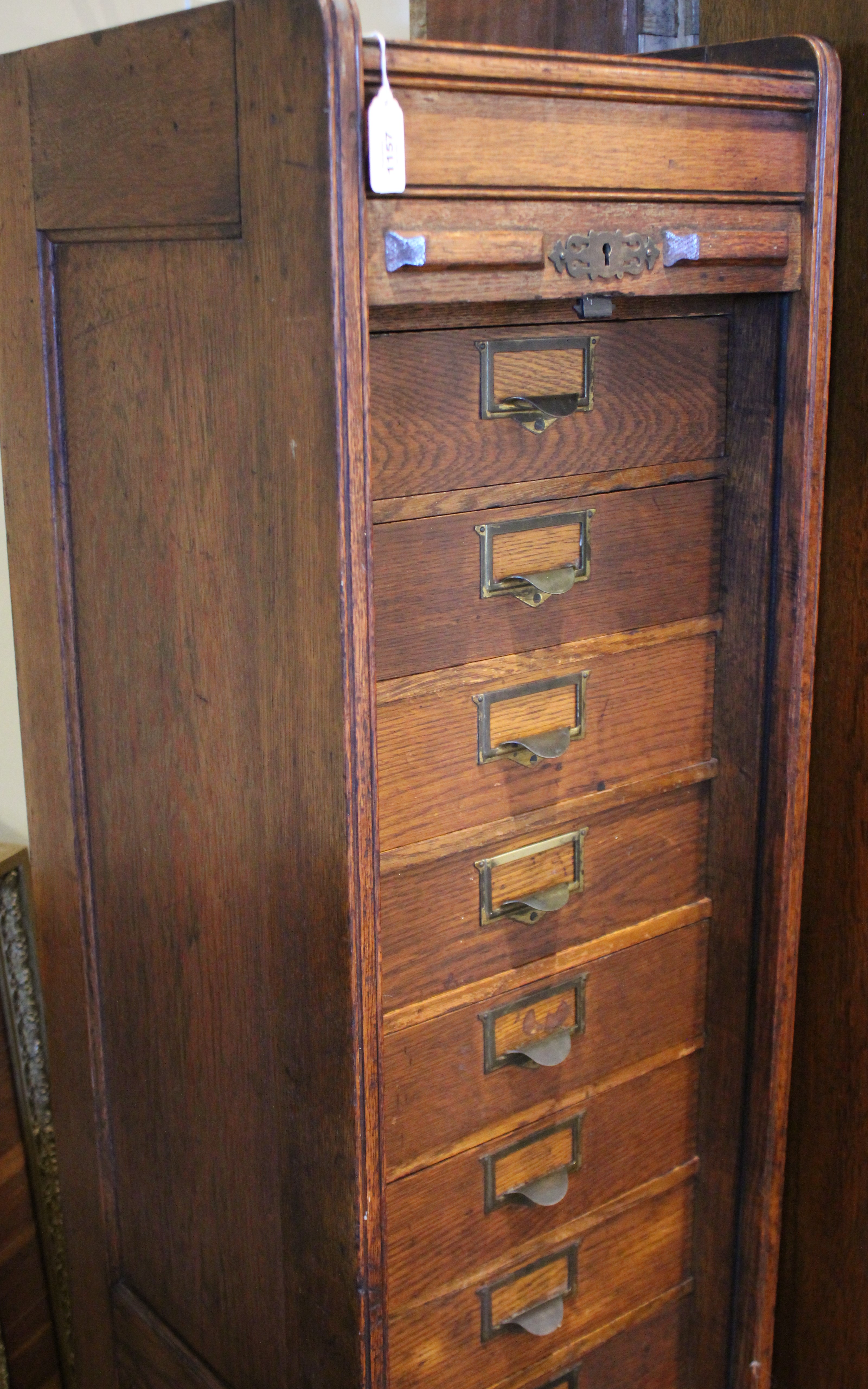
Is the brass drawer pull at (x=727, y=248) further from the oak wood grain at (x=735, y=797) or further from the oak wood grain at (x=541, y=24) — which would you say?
the oak wood grain at (x=541, y=24)

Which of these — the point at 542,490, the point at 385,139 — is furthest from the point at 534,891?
the point at 385,139

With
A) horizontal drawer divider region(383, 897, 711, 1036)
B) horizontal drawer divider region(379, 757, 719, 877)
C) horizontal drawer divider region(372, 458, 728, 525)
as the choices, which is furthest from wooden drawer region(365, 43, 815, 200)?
horizontal drawer divider region(383, 897, 711, 1036)

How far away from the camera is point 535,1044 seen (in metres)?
1.46

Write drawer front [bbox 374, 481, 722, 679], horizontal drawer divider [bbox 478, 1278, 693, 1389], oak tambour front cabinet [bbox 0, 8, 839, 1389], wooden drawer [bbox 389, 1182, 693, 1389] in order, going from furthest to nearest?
horizontal drawer divider [bbox 478, 1278, 693, 1389] → wooden drawer [bbox 389, 1182, 693, 1389] → drawer front [bbox 374, 481, 722, 679] → oak tambour front cabinet [bbox 0, 8, 839, 1389]

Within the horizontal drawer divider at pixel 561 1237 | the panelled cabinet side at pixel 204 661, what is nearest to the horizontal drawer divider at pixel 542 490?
the panelled cabinet side at pixel 204 661

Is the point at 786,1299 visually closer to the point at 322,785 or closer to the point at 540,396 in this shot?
the point at 322,785

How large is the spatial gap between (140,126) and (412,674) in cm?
51

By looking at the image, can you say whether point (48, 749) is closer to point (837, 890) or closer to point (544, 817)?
point (544, 817)

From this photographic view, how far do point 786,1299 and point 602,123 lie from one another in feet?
4.82

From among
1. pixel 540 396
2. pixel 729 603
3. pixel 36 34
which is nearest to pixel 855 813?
pixel 729 603

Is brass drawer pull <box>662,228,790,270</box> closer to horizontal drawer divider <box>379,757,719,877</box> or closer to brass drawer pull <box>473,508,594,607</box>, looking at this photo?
brass drawer pull <box>473,508,594,607</box>

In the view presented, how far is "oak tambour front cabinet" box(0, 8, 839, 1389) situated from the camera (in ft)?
3.74

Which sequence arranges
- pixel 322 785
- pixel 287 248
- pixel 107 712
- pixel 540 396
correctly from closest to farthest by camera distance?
1. pixel 287 248
2. pixel 322 785
3. pixel 540 396
4. pixel 107 712

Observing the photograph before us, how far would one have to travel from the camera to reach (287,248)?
1085mm
